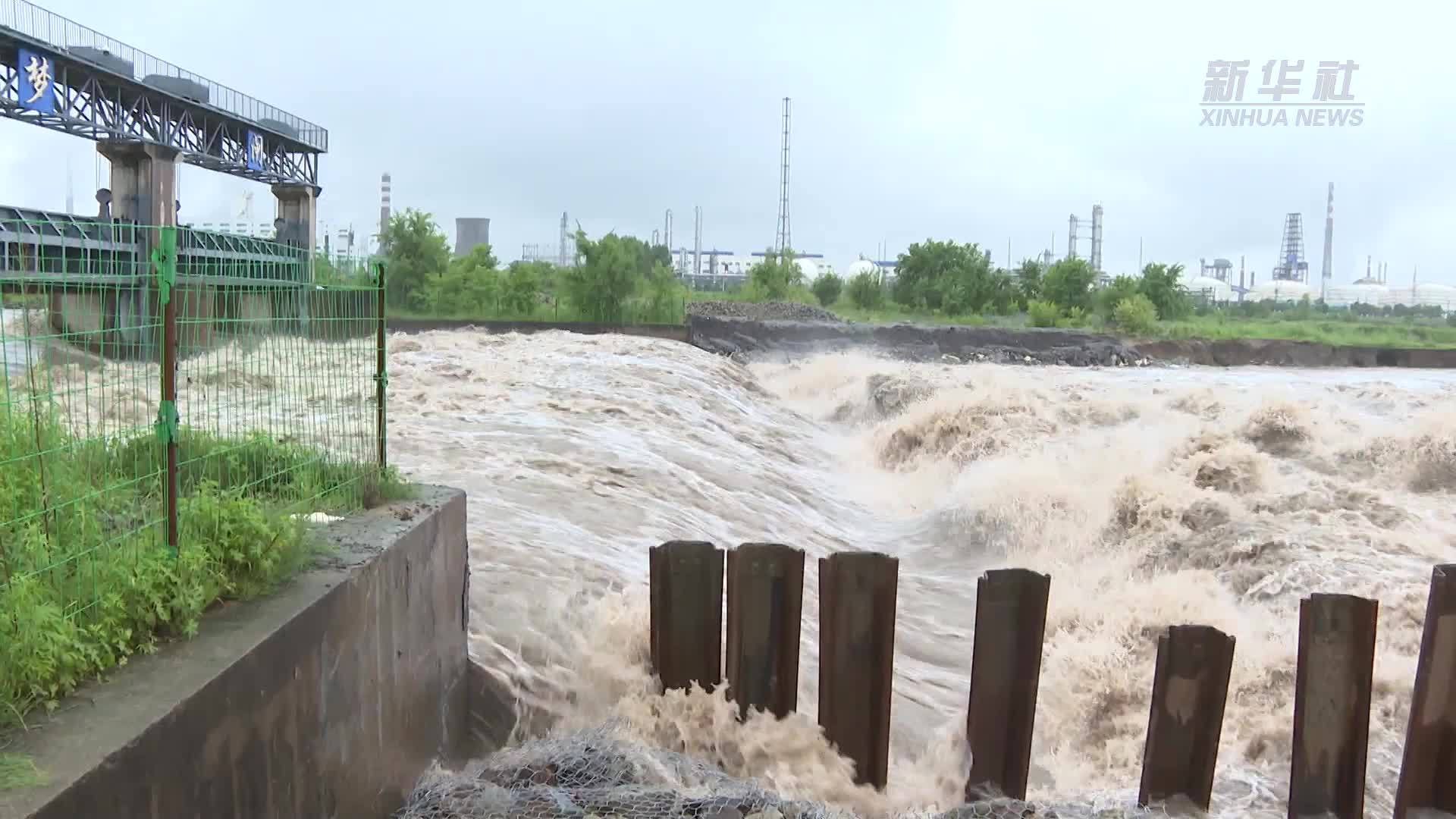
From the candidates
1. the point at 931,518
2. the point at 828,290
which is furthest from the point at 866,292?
the point at 931,518

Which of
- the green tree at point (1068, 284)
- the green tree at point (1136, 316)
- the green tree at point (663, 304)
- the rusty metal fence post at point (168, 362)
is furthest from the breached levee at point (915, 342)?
the rusty metal fence post at point (168, 362)

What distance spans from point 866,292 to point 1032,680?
58045mm

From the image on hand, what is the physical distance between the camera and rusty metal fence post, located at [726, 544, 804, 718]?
520cm

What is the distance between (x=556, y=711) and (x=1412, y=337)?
163 ft

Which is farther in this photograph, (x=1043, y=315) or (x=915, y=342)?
(x=1043, y=315)

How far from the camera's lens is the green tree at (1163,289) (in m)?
58.3

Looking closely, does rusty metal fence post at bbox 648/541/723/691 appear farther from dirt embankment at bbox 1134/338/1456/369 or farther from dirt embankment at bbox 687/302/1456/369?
dirt embankment at bbox 1134/338/1456/369

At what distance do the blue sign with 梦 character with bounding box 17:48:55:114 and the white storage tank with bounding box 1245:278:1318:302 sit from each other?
80.5 metres

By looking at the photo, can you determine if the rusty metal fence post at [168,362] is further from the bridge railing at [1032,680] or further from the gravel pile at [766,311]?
the gravel pile at [766,311]

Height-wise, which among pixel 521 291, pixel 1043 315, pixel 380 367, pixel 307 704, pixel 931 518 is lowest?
pixel 931 518

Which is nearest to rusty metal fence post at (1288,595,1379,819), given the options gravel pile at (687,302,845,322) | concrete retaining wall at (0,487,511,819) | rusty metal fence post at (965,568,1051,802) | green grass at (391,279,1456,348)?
rusty metal fence post at (965,568,1051,802)

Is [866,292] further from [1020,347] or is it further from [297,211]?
[297,211]

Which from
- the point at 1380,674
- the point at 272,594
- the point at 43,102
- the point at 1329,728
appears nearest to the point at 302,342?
the point at 272,594

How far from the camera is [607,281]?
42875 millimetres
